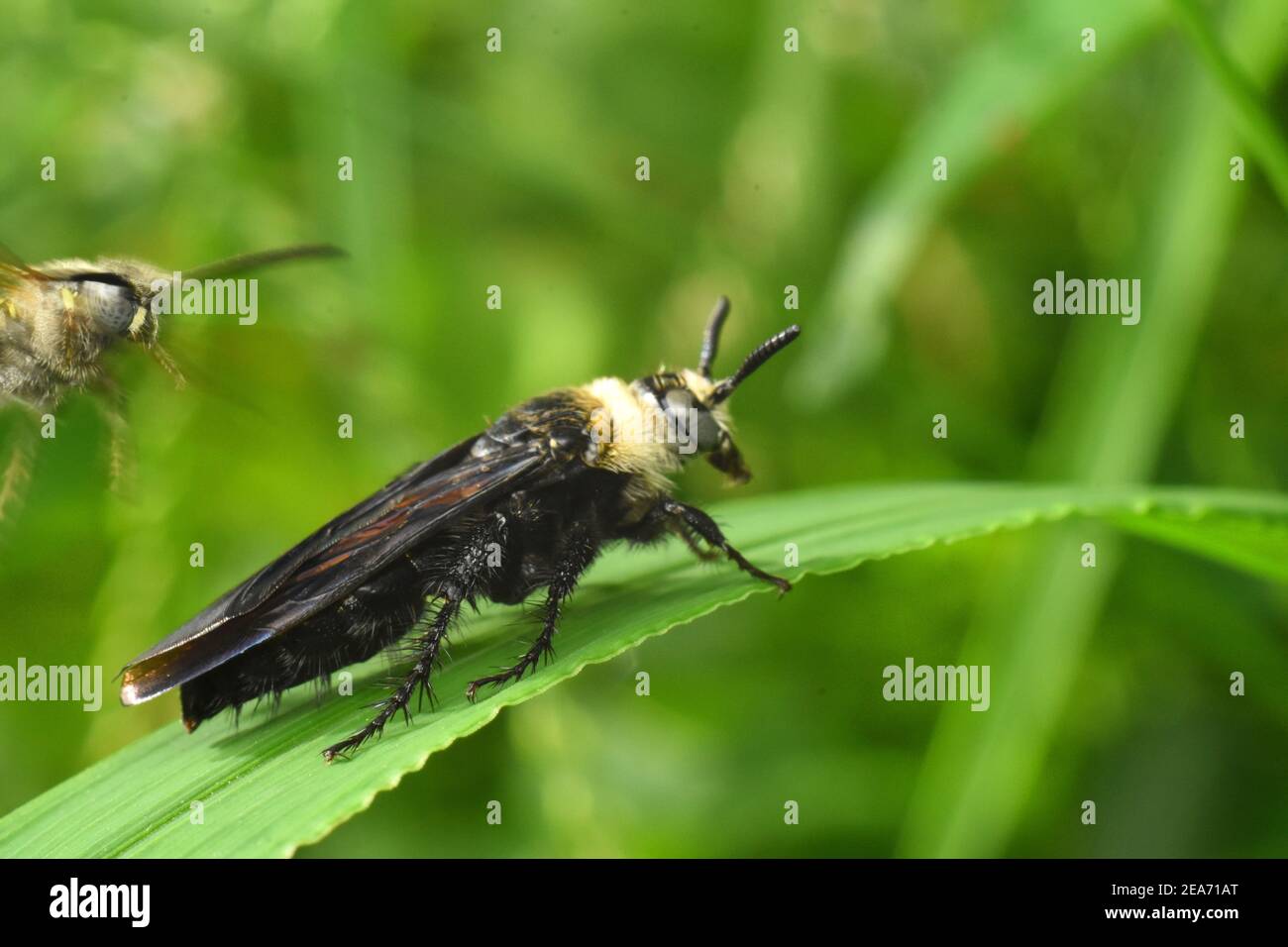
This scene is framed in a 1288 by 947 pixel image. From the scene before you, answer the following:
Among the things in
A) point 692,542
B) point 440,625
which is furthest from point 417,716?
point 692,542

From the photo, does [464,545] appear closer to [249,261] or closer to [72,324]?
[249,261]

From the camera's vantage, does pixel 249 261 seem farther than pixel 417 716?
Yes

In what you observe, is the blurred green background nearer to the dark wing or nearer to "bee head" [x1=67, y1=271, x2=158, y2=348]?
"bee head" [x1=67, y1=271, x2=158, y2=348]

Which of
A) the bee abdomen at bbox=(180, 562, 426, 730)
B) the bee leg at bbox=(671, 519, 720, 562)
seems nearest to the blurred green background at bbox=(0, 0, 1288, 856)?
the bee leg at bbox=(671, 519, 720, 562)

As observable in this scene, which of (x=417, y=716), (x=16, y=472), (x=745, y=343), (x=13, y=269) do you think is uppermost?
(x=745, y=343)

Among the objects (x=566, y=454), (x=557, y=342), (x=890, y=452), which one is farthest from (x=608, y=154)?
(x=566, y=454)

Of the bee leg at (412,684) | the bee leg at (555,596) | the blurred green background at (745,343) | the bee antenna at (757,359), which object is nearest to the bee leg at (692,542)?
the bee leg at (555,596)
